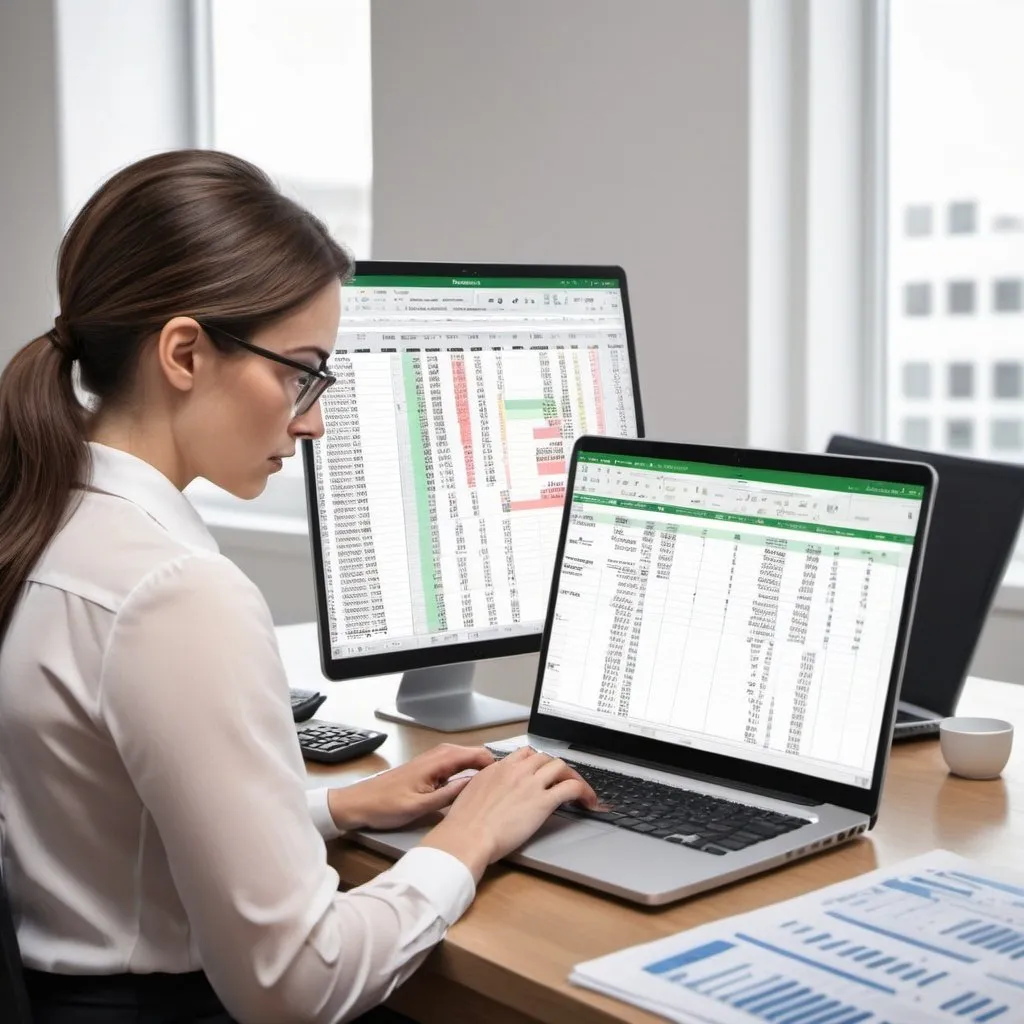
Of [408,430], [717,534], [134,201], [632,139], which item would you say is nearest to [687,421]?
[632,139]

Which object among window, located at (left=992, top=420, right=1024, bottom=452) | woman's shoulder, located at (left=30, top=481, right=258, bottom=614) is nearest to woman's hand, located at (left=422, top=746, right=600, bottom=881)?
woman's shoulder, located at (left=30, top=481, right=258, bottom=614)

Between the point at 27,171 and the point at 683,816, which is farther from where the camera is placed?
the point at 27,171

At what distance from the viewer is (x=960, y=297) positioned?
2465 mm

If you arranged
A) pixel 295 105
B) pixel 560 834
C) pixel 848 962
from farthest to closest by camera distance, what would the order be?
pixel 295 105 < pixel 560 834 < pixel 848 962

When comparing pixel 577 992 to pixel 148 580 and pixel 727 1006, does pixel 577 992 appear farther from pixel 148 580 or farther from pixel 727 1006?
pixel 148 580

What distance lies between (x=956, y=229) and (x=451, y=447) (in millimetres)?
1391

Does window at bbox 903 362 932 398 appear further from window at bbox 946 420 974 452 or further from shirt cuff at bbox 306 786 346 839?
shirt cuff at bbox 306 786 346 839

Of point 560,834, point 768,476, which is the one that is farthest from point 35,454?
point 768,476

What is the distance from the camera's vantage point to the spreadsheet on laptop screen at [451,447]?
1417 millimetres

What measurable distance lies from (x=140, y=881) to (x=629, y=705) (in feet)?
1.58

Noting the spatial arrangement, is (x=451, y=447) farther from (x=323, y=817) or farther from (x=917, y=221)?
(x=917, y=221)

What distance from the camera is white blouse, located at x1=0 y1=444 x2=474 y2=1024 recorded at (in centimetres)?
85

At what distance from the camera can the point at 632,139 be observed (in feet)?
8.29

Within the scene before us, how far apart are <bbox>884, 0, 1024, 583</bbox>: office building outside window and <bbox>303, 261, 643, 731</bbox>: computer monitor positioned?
3.64ft
